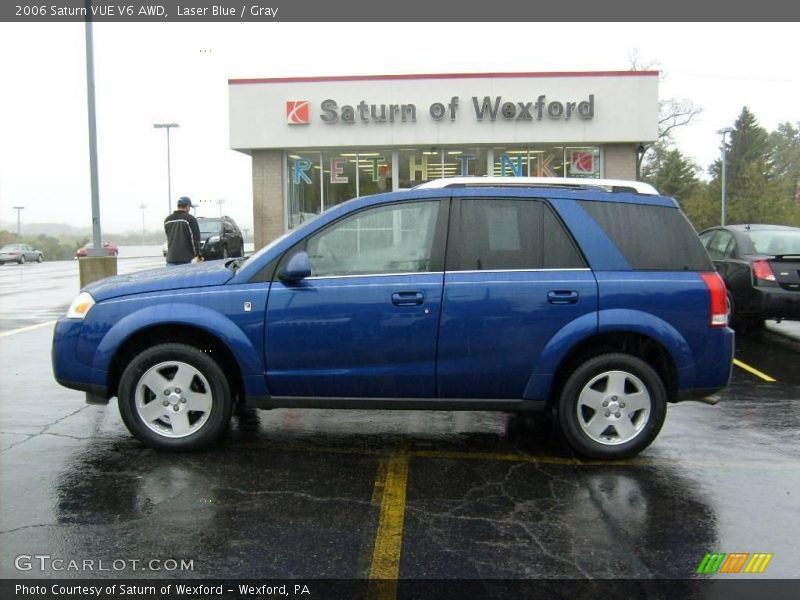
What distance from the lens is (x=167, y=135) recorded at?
46.3m

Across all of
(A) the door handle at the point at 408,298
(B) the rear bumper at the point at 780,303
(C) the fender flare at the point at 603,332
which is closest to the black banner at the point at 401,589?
(C) the fender flare at the point at 603,332

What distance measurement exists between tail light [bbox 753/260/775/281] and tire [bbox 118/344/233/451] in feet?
24.5

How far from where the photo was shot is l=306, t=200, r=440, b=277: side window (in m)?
4.98

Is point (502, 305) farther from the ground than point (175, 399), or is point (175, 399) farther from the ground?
point (502, 305)

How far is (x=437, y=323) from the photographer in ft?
15.9

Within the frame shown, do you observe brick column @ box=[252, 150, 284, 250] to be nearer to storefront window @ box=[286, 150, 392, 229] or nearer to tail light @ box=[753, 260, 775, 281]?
storefront window @ box=[286, 150, 392, 229]

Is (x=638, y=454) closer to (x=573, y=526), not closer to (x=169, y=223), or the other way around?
(x=573, y=526)

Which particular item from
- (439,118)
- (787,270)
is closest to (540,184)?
(787,270)

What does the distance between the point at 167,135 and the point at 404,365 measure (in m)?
45.4

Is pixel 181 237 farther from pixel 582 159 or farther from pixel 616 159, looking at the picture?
pixel 616 159

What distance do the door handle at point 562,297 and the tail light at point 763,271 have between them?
5.84 meters

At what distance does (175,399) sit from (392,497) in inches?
68.5

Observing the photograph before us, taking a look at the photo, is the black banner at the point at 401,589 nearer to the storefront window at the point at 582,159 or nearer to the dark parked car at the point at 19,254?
the storefront window at the point at 582,159

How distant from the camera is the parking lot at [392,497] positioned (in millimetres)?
3480
